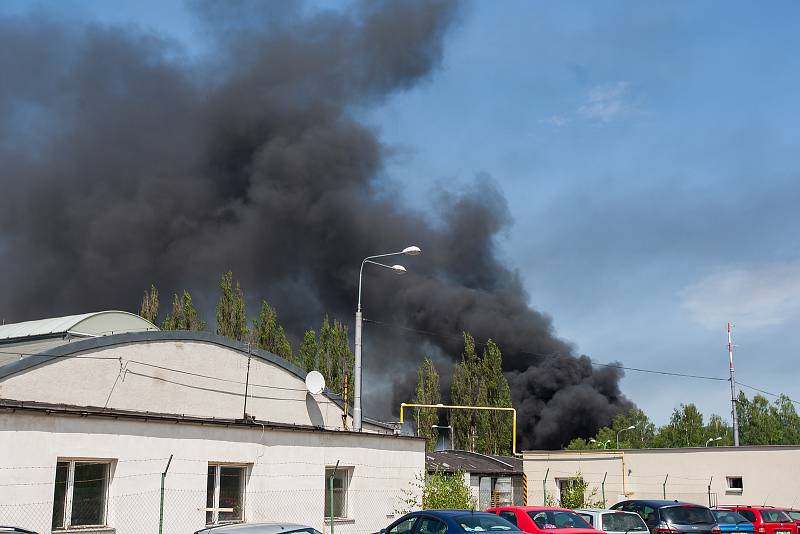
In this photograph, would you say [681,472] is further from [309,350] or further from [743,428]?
[743,428]

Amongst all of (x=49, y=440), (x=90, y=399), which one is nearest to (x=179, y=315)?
(x=90, y=399)

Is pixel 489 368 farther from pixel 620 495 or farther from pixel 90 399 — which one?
pixel 90 399

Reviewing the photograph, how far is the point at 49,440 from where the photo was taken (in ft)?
43.9

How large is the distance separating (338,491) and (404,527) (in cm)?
560

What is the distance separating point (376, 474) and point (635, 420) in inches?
3055

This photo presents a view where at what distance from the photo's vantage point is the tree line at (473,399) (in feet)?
199

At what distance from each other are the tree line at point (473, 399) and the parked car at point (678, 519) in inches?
1560

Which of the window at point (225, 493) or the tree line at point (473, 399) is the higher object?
the tree line at point (473, 399)

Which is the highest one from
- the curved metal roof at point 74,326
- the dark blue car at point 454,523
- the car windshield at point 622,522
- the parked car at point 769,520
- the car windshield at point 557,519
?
the curved metal roof at point 74,326

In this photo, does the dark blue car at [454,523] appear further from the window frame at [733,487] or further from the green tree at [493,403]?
the green tree at [493,403]

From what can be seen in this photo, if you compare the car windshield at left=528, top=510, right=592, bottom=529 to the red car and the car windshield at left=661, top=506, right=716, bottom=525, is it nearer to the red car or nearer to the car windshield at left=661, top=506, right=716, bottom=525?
the red car

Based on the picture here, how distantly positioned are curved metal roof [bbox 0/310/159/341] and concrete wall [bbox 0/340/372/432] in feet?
16.8

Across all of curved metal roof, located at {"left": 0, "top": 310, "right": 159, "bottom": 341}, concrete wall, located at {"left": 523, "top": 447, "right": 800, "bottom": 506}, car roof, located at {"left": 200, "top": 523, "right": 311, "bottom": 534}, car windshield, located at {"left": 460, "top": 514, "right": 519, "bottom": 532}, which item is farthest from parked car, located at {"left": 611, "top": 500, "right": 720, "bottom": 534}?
curved metal roof, located at {"left": 0, "top": 310, "right": 159, "bottom": 341}

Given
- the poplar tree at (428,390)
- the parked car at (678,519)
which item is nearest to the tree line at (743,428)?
the poplar tree at (428,390)
